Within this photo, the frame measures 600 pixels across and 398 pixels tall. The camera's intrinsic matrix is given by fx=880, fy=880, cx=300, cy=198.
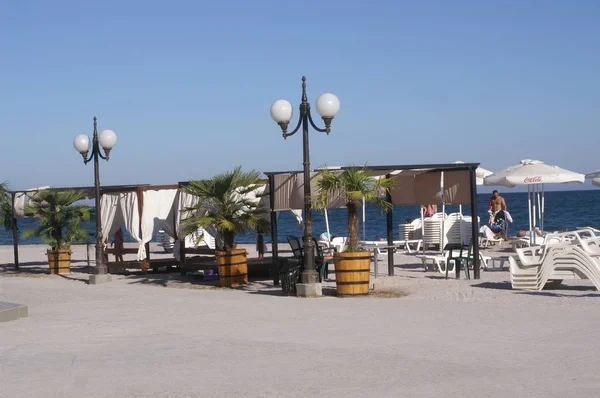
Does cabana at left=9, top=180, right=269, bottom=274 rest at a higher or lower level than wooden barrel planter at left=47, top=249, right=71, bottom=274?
higher

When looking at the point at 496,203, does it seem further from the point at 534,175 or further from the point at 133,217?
the point at 133,217

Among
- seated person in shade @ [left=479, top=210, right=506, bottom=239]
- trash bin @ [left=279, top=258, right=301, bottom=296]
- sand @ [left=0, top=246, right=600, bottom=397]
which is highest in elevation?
seated person in shade @ [left=479, top=210, right=506, bottom=239]

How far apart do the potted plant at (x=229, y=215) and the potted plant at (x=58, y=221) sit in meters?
5.87

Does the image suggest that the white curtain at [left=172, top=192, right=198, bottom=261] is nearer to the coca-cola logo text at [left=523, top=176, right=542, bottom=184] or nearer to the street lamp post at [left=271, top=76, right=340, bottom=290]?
the street lamp post at [left=271, top=76, right=340, bottom=290]

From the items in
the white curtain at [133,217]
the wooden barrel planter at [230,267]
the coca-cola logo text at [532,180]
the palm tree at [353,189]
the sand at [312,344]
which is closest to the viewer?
the sand at [312,344]

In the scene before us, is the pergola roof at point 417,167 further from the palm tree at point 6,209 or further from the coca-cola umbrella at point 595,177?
the palm tree at point 6,209

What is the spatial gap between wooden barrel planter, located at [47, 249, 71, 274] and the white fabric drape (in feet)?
9.32

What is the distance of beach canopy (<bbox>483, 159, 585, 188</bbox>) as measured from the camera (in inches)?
768

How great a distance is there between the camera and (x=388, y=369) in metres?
7.86

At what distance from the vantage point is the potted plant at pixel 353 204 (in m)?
14.2

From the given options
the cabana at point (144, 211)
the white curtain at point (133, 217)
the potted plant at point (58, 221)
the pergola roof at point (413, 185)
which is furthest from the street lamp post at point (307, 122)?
the potted plant at point (58, 221)

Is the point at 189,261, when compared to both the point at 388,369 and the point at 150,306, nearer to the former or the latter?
the point at 150,306

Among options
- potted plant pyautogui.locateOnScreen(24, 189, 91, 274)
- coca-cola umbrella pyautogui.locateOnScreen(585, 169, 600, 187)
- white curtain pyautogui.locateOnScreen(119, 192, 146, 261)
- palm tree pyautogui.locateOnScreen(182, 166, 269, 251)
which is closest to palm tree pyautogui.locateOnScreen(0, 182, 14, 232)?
potted plant pyautogui.locateOnScreen(24, 189, 91, 274)

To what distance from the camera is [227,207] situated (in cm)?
1695
